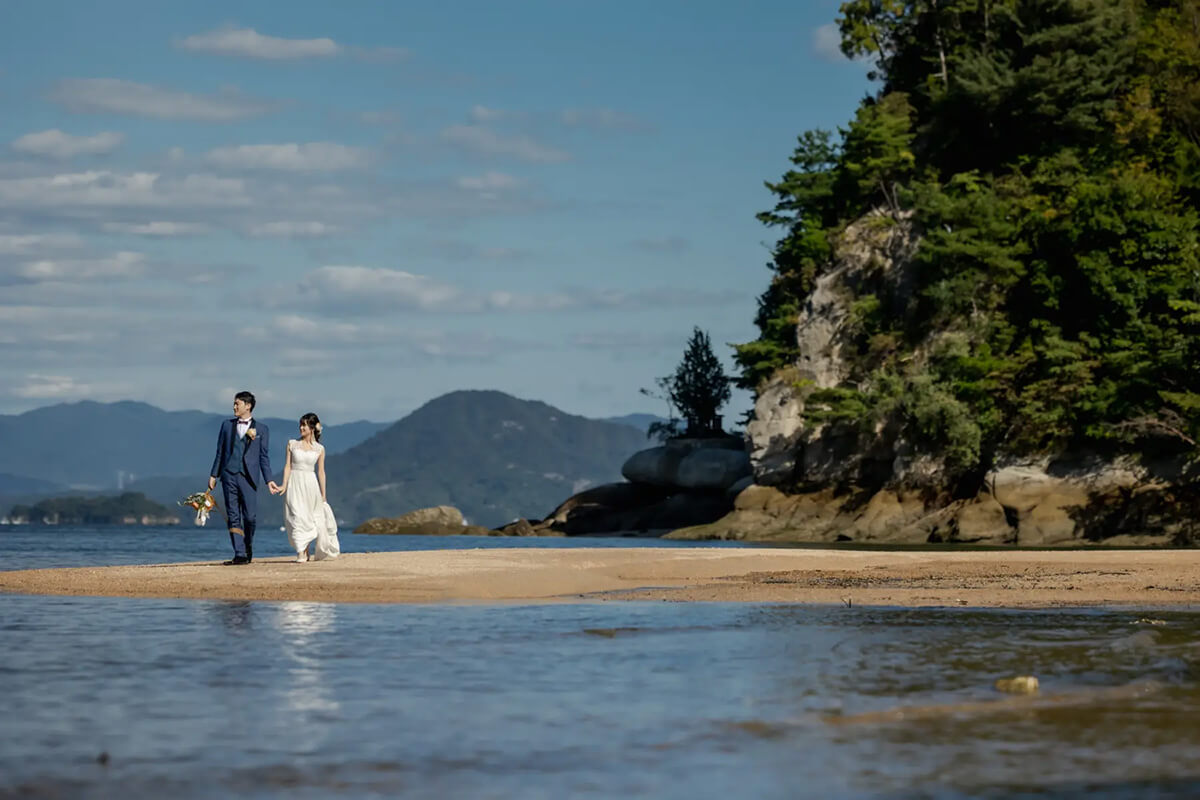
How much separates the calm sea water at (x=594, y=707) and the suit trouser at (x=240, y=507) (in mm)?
4489

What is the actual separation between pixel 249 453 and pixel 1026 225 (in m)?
41.4

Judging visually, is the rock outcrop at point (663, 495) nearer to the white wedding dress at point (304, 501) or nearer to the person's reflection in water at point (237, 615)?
the white wedding dress at point (304, 501)

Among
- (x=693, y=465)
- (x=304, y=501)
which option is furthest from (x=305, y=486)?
(x=693, y=465)

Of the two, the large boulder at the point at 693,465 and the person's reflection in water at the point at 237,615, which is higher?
the large boulder at the point at 693,465

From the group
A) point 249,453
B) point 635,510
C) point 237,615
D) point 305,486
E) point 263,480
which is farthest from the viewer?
point 635,510

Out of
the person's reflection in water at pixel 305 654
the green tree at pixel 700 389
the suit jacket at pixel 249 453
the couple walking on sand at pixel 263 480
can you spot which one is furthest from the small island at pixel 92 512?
the person's reflection in water at pixel 305 654

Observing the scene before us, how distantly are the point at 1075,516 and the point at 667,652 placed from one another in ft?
123

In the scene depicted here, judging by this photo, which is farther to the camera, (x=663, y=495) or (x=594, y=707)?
(x=663, y=495)

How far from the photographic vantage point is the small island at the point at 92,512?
19075 centimetres

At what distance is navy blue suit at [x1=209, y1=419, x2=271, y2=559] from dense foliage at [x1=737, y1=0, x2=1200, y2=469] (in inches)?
1325

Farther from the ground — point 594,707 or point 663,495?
point 663,495

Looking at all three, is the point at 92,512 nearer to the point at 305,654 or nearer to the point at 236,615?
the point at 236,615

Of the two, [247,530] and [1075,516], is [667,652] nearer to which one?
[247,530]

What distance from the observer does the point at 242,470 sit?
1717 cm
